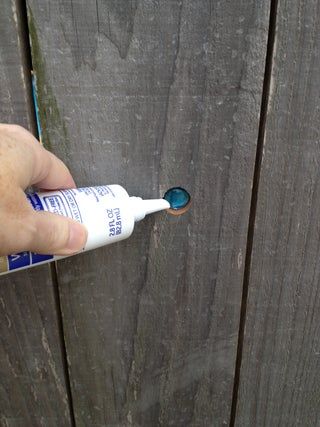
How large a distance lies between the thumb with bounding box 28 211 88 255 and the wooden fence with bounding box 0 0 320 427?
105mm

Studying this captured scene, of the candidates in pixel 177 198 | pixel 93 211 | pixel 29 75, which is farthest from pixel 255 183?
pixel 29 75

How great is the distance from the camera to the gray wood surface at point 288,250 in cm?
52

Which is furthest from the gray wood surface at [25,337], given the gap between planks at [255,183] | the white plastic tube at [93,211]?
the gap between planks at [255,183]

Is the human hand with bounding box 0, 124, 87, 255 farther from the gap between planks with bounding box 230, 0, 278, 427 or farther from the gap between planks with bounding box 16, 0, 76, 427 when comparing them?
the gap between planks with bounding box 230, 0, 278, 427

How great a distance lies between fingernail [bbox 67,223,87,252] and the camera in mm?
494

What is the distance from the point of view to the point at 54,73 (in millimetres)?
527

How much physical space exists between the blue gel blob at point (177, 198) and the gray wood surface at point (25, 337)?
0.21 metres

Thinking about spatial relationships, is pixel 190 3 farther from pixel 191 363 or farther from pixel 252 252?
pixel 191 363

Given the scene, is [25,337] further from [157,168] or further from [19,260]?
[157,168]

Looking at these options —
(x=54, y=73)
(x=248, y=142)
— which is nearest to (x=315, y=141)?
(x=248, y=142)

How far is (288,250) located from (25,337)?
1.40 feet

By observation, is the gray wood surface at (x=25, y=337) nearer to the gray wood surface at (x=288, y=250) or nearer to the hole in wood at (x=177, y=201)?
the hole in wood at (x=177, y=201)

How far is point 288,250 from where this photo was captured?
62cm

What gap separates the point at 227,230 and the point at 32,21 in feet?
1.20
